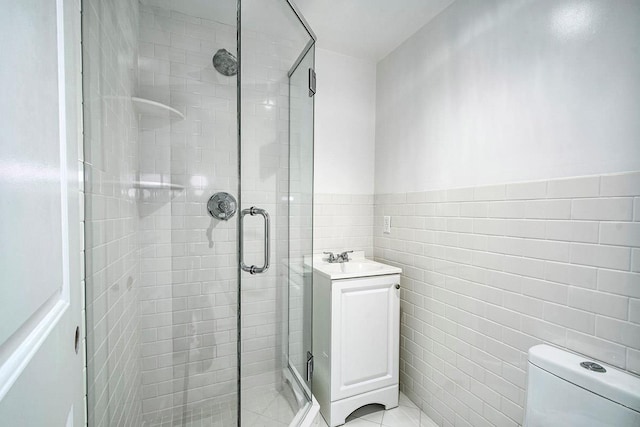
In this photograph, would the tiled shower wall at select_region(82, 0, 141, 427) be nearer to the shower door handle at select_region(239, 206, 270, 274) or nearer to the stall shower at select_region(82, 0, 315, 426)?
the stall shower at select_region(82, 0, 315, 426)

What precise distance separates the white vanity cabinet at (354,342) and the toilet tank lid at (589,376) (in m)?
0.82

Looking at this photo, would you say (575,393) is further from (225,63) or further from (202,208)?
(225,63)

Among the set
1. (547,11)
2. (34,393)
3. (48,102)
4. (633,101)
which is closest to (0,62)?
(48,102)

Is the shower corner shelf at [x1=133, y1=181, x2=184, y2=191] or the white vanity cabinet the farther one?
the white vanity cabinet

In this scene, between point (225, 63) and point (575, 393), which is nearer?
point (575, 393)

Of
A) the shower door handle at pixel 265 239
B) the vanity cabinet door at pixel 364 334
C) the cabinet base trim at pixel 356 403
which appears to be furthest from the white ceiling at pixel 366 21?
the cabinet base trim at pixel 356 403

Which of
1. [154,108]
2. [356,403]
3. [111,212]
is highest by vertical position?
[154,108]

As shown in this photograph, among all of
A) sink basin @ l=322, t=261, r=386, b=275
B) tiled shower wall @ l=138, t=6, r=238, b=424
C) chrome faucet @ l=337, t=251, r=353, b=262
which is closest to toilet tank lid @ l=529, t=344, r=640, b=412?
sink basin @ l=322, t=261, r=386, b=275

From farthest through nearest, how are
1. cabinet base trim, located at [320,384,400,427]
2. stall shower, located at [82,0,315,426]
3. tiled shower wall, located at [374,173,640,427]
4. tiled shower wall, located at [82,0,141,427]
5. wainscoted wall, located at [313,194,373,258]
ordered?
wainscoted wall, located at [313,194,373,258], cabinet base trim, located at [320,384,400,427], stall shower, located at [82,0,315,426], tiled shower wall, located at [374,173,640,427], tiled shower wall, located at [82,0,141,427]

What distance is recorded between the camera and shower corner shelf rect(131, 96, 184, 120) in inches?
48.0

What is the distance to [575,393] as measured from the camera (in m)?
0.96

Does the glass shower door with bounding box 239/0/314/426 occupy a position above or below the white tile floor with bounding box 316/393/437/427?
above

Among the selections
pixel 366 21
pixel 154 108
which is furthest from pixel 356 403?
pixel 366 21

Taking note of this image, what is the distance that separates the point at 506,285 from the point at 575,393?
0.48m
